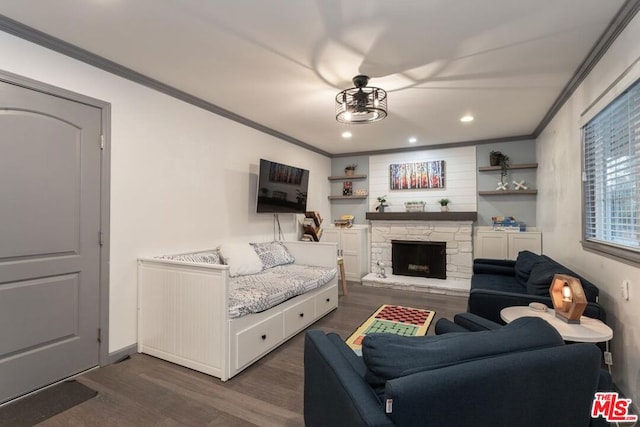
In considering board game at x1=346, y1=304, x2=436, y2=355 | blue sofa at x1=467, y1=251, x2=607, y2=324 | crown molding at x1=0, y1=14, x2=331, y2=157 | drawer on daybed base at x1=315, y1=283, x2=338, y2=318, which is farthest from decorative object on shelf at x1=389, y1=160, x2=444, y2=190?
crown molding at x1=0, y1=14, x2=331, y2=157

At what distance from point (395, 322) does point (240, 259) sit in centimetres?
189

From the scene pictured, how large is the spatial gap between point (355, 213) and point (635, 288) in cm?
453

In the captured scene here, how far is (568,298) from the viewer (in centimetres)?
191

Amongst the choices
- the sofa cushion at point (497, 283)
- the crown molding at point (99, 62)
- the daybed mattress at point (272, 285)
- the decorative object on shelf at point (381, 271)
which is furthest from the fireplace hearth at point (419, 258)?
the crown molding at point (99, 62)

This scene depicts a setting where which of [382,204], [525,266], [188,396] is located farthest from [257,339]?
[382,204]

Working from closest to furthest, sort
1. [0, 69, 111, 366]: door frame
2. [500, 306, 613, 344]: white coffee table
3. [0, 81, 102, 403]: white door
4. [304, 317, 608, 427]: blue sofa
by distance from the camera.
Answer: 1. [304, 317, 608, 427]: blue sofa
2. [500, 306, 613, 344]: white coffee table
3. [0, 81, 102, 403]: white door
4. [0, 69, 111, 366]: door frame

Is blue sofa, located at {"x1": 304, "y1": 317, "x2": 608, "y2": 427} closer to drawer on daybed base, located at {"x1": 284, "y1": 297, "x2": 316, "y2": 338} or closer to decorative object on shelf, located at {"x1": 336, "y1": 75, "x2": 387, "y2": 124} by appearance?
drawer on daybed base, located at {"x1": 284, "y1": 297, "x2": 316, "y2": 338}

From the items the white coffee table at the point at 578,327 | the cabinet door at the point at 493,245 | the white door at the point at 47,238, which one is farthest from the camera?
the cabinet door at the point at 493,245

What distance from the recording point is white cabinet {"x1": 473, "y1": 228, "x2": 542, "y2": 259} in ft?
14.5

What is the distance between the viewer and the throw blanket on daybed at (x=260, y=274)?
255cm

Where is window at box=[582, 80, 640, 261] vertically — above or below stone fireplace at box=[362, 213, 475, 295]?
above

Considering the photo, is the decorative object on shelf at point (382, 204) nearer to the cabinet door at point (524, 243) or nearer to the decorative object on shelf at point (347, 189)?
the decorative object on shelf at point (347, 189)

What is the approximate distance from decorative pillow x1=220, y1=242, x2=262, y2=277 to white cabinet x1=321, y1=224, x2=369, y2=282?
7.35 ft

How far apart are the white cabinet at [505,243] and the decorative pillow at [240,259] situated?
352cm
